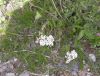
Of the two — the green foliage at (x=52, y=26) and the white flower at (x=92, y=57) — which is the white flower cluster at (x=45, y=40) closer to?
the green foliage at (x=52, y=26)

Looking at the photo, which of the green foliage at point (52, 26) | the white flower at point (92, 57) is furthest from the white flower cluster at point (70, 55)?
the white flower at point (92, 57)

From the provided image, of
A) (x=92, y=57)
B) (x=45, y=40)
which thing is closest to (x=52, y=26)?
(x=45, y=40)

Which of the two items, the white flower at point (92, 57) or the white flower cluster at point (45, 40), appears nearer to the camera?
the white flower at point (92, 57)

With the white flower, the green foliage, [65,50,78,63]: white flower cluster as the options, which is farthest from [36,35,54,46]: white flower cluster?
the white flower

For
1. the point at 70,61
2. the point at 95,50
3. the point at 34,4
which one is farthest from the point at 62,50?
the point at 34,4

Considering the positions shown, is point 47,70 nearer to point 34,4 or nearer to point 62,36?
point 62,36

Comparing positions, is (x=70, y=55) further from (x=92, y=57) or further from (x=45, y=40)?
(x=45, y=40)

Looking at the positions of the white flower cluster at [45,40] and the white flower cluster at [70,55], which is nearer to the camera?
the white flower cluster at [70,55]

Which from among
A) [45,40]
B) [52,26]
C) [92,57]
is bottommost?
[92,57]

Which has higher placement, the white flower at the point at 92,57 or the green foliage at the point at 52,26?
the green foliage at the point at 52,26

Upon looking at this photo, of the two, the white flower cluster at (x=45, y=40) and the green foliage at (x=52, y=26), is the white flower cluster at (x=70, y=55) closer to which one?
the green foliage at (x=52, y=26)
